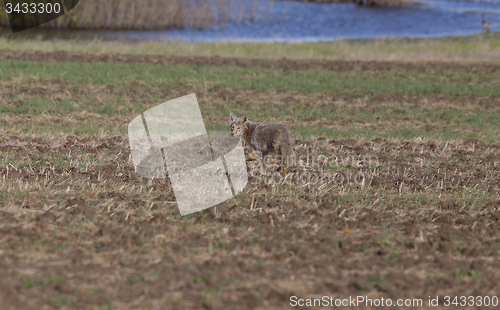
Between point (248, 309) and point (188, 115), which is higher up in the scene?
point (248, 309)

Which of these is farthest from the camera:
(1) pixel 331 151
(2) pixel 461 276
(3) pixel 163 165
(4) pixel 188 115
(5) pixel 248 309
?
(4) pixel 188 115

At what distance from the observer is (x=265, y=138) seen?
9.75 meters

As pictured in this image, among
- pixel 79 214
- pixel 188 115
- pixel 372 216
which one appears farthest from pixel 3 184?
pixel 188 115

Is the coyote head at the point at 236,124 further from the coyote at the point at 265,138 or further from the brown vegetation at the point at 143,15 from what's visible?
the brown vegetation at the point at 143,15

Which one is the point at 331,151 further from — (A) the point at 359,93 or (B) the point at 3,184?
(A) the point at 359,93

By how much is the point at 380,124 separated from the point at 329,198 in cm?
885

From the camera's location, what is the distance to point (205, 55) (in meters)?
27.3

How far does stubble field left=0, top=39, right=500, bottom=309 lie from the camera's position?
529 centimetres
